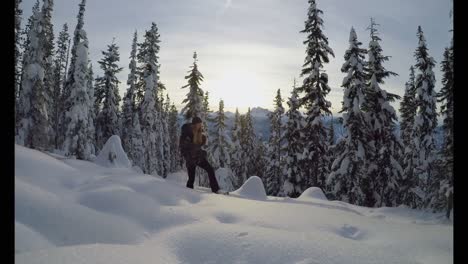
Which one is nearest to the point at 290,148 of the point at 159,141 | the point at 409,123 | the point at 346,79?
the point at 346,79

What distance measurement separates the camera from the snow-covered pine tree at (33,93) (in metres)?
28.4

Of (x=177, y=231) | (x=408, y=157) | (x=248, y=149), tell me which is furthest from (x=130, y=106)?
(x=177, y=231)

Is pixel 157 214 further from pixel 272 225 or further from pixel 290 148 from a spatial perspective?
pixel 290 148

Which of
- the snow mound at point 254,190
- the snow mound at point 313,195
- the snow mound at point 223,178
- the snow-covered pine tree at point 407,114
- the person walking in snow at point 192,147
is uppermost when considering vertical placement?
the snow-covered pine tree at point 407,114

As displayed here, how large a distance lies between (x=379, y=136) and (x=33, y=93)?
27.8m

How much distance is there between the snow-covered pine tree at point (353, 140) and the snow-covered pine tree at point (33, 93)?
81.3 ft

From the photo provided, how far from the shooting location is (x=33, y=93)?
28.4 m

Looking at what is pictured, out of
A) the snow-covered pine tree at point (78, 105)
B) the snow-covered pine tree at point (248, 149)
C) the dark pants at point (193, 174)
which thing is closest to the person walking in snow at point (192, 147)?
the dark pants at point (193, 174)

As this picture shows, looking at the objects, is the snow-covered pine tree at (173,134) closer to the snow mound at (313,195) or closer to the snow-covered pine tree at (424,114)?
the snow-covered pine tree at (424,114)

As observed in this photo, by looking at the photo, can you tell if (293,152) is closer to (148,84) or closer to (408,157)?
(408,157)

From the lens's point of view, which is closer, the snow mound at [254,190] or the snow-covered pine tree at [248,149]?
the snow mound at [254,190]

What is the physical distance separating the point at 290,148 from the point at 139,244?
26.7m

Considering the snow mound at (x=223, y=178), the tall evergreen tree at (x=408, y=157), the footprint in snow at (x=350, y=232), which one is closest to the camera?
the footprint in snow at (x=350, y=232)
